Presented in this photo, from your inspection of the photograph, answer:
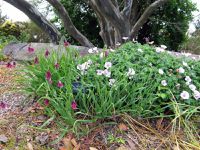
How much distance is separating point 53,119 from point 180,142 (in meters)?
0.79

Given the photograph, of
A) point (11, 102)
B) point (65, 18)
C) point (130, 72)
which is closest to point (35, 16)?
Result: point (65, 18)

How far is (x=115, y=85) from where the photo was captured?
2.15 meters

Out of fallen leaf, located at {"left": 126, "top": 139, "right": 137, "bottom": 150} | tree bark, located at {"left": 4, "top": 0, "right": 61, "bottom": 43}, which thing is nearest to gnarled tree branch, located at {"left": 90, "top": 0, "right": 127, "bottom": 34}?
tree bark, located at {"left": 4, "top": 0, "right": 61, "bottom": 43}

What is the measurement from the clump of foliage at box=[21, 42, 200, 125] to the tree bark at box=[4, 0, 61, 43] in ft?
10.2

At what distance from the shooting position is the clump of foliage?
2123 millimetres

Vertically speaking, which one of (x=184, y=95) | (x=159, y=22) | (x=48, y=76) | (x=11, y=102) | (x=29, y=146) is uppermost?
(x=159, y=22)

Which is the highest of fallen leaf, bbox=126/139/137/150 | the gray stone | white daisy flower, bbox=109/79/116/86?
white daisy flower, bbox=109/79/116/86

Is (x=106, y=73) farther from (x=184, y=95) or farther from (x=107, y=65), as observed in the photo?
(x=184, y=95)

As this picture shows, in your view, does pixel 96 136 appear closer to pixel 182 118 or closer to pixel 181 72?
pixel 182 118

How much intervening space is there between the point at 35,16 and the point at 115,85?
3806 mm

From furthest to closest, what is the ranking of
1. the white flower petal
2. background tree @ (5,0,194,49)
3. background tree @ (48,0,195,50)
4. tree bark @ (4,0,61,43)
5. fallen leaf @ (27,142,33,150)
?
1. background tree @ (48,0,195,50)
2. background tree @ (5,0,194,49)
3. tree bark @ (4,0,61,43)
4. the white flower petal
5. fallen leaf @ (27,142,33,150)

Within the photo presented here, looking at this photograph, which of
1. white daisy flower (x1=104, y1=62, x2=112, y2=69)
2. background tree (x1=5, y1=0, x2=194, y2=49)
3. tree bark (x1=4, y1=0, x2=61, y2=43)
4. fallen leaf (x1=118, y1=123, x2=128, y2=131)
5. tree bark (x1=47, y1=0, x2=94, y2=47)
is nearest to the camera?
fallen leaf (x1=118, y1=123, x2=128, y2=131)

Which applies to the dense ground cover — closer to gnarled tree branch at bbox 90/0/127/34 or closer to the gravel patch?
the gravel patch

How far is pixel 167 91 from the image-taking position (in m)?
2.23
